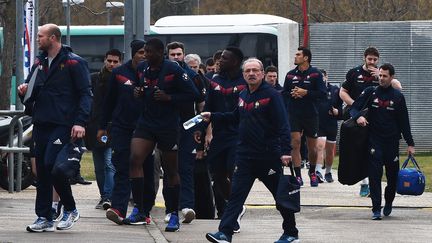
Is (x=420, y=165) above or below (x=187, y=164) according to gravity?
below

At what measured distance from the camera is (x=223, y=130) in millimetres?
14297

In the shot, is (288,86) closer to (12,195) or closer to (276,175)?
(12,195)

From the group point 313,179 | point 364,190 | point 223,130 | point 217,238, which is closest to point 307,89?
point 313,179

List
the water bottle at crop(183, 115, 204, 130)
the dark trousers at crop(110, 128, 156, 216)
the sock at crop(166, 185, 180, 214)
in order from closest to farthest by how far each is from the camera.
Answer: the water bottle at crop(183, 115, 204, 130)
the sock at crop(166, 185, 180, 214)
the dark trousers at crop(110, 128, 156, 216)

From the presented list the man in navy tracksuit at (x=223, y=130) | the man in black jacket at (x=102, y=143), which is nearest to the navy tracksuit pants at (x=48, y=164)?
the man in navy tracksuit at (x=223, y=130)

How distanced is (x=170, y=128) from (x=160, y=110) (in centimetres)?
20

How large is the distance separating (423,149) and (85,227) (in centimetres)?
2060

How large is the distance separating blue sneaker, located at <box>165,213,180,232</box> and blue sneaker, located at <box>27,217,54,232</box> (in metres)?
1.17

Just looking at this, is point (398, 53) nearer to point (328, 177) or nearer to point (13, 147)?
point (328, 177)

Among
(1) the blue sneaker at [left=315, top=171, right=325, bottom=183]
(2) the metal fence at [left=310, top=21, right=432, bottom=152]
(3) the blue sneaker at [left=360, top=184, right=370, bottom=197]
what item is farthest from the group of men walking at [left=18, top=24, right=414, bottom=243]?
(2) the metal fence at [left=310, top=21, right=432, bottom=152]

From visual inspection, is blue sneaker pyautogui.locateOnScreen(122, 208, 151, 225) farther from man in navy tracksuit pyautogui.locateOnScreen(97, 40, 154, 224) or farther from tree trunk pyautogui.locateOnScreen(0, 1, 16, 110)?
tree trunk pyautogui.locateOnScreen(0, 1, 16, 110)

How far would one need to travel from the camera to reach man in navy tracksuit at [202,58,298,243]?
11796mm

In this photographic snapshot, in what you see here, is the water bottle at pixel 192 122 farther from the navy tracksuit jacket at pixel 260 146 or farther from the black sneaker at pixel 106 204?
the black sneaker at pixel 106 204

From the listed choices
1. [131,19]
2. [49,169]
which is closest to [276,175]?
[49,169]
